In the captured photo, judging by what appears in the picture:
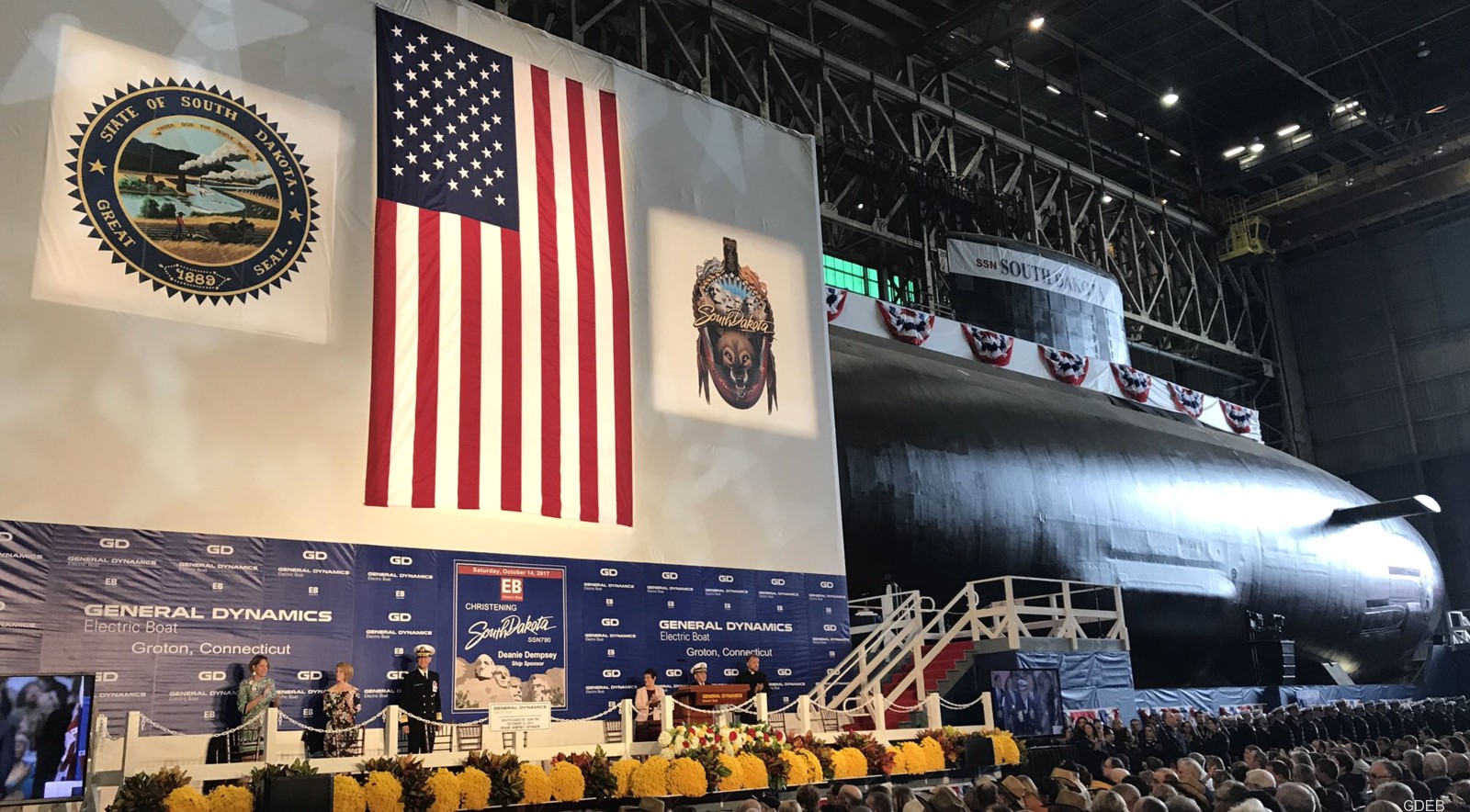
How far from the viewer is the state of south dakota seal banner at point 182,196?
9.12 m

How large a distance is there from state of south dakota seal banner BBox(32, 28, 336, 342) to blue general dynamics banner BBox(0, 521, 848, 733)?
1.98 m

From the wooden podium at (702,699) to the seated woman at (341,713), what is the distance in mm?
2957

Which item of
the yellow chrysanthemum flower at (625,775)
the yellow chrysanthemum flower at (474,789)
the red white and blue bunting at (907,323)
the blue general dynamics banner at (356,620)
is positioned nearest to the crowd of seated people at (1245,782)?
the yellow chrysanthemum flower at (625,775)

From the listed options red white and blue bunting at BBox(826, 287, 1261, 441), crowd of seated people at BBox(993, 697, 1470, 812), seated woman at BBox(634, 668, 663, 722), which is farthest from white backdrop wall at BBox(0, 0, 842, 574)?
red white and blue bunting at BBox(826, 287, 1261, 441)

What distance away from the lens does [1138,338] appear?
31172 millimetres

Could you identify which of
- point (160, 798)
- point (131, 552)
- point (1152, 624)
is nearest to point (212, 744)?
point (131, 552)

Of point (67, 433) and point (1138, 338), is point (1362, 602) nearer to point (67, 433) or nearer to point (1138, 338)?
point (1138, 338)

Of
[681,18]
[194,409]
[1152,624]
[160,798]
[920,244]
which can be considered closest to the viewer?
[160,798]

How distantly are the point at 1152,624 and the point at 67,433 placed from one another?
1527cm

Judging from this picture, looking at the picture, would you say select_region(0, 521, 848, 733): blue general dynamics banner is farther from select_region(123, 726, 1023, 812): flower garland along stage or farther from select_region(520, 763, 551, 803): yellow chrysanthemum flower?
select_region(520, 763, 551, 803): yellow chrysanthemum flower

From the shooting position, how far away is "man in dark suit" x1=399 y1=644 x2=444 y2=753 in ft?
30.2

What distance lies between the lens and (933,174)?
77.7ft

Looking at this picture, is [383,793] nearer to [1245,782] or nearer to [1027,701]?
[1245,782]

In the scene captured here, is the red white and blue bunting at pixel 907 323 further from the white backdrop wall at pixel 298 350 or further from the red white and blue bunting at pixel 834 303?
the white backdrop wall at pixel 298 350
